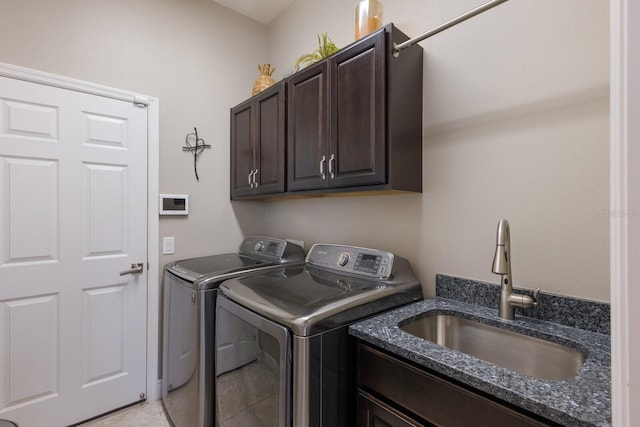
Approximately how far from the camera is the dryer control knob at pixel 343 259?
1.67 metres

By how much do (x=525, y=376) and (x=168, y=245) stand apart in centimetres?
215

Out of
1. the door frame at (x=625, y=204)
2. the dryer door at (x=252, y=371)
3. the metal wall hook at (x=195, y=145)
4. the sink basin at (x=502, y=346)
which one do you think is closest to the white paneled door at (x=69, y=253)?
the metal wall hook at (x=195, y=145)

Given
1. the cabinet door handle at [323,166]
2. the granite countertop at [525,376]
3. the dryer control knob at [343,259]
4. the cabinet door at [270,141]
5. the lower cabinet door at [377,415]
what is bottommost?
the lower cabinet door at [377,415]

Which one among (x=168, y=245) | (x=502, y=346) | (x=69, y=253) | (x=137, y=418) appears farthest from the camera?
(x=168, y=245)

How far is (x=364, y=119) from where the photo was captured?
1.41m

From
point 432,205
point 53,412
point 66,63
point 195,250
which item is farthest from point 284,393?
point 66,63

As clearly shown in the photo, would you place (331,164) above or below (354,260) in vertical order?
above

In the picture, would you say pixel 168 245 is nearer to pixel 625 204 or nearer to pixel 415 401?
pixel 415 401

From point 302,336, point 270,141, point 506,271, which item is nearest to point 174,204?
point 270,141

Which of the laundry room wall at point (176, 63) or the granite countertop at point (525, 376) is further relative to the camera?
the laundry room wall at point (176, 63)

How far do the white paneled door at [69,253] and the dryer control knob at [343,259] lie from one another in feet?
4.51

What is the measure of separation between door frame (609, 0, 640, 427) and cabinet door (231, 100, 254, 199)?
198cm

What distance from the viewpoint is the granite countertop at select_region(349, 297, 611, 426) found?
25.7 inches

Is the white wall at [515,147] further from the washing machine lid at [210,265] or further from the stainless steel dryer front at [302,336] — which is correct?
the washing machine lid at [210,265]
